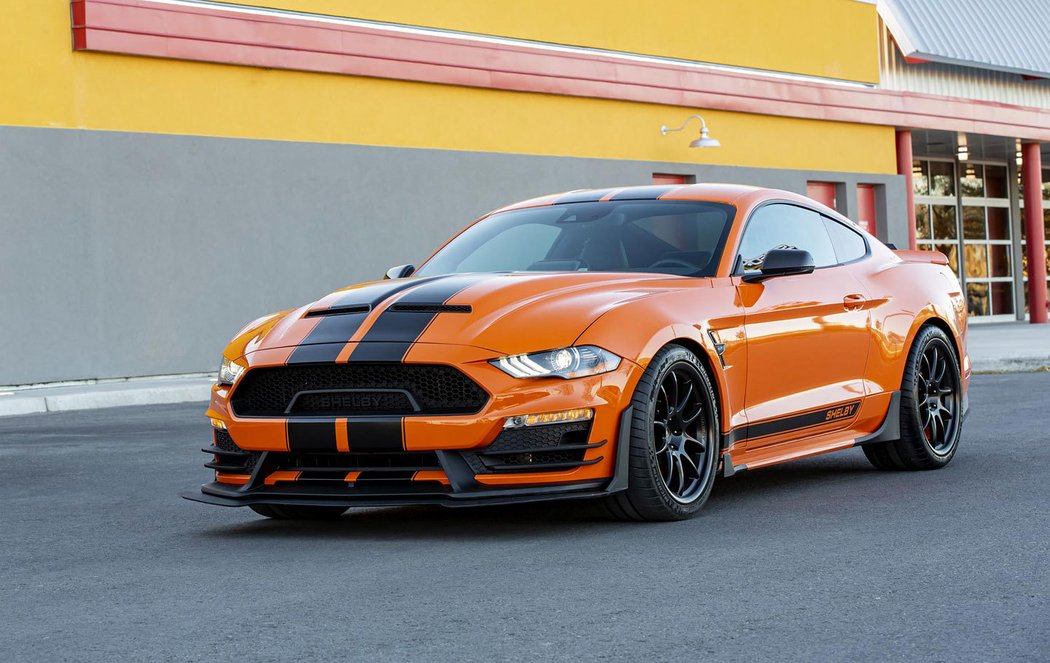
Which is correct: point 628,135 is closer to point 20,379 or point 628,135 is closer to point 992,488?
point 20,379

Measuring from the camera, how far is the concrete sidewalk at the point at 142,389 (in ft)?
46.9

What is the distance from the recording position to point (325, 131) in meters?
18.6

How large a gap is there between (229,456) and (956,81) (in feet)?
77.6

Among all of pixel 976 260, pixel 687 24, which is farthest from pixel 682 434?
pixel 976 260

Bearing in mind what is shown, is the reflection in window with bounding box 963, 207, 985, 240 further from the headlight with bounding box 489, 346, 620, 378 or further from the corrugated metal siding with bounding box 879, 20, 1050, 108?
the headlight with bounding box 489, 346, 620, 378

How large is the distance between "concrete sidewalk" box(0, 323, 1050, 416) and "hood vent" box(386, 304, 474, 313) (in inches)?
342

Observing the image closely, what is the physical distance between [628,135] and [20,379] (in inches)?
386

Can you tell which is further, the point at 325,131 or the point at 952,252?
the point at 952,252

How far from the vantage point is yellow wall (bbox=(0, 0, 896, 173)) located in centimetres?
1605

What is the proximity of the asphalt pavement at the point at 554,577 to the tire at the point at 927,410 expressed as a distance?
14cm

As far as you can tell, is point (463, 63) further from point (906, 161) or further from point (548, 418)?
point (548, 418)

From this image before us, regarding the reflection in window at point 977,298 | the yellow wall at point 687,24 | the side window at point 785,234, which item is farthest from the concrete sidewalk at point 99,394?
the reflection in window at point 977,298

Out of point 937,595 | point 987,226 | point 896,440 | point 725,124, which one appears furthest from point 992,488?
point 987,226

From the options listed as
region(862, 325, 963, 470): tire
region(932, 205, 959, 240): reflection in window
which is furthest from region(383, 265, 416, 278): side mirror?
region(932, 205, 959, 240): reflection in window
